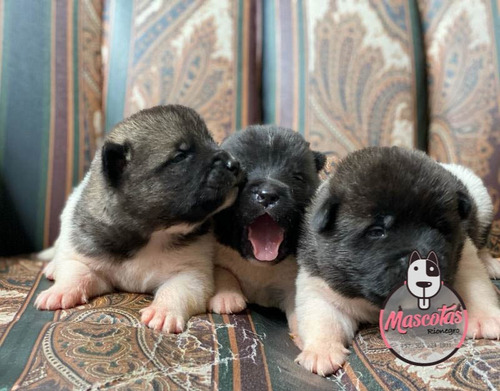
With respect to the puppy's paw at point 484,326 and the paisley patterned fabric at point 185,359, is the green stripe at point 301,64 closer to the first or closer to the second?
the paisley patterned fabric at point 185,359

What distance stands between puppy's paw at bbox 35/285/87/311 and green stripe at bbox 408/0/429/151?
2117 millimetres

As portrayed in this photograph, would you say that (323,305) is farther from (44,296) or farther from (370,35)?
(370,35)

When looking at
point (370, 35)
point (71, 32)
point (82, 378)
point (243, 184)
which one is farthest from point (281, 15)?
point (82, 378)

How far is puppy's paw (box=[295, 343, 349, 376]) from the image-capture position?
1.52m

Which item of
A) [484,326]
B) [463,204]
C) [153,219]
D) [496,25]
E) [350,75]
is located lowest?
[484,326]

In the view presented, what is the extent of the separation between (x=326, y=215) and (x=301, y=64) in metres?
1.60

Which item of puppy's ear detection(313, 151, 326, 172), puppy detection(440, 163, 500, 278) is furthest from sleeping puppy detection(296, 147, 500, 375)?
puppy detection(440, 163, 500, 278)

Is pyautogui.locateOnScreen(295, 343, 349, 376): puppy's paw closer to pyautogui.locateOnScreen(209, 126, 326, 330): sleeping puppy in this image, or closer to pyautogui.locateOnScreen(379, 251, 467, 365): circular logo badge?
pyautogui.locateOnScreen(379, 251, 467, 365): circular logo badge

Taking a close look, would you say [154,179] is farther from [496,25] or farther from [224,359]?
[496,25]

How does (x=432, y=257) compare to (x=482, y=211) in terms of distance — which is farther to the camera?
(x=482, y=211)

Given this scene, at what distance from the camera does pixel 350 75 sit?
2.92m

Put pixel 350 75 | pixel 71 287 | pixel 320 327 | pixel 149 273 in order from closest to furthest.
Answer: pixel 320 327, pixel 71 287, pixel 149 273, pixel 350 75

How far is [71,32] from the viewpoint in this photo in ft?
9.77

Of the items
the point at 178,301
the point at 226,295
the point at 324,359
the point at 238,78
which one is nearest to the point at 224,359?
the point at 324,359
